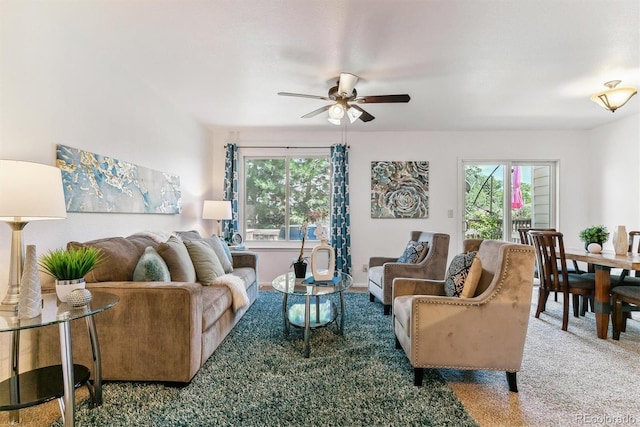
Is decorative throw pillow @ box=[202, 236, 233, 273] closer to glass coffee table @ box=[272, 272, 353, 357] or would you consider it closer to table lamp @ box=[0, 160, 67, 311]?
glass coffee table @ box=[272, 272, 353, 357]

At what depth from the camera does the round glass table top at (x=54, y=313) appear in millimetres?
1283

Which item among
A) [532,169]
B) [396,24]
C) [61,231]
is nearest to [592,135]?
[532,169]

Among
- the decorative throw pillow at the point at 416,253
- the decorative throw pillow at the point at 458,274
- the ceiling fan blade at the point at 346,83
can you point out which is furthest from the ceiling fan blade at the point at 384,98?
the decorative throw pillow at the point at 416,253

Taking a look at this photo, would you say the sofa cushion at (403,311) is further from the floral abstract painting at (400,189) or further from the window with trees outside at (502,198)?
the window with trees outside at (502,198)

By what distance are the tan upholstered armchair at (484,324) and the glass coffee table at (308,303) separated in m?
0.78

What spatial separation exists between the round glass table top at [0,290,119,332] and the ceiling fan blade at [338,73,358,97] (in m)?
2.35

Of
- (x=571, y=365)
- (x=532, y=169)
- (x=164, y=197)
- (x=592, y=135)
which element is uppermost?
(x=592, y=135)

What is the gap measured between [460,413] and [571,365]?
3.96 ft

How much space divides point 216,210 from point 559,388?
3.84 m

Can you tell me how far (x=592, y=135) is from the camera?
183 inches

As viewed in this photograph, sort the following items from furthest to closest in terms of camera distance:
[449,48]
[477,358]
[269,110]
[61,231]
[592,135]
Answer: [592,135] → [269,110] → [449,48] → [61,231] → [477,358]

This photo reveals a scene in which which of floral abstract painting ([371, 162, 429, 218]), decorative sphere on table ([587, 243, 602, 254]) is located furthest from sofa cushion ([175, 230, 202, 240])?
decorative sphere on table ([587, 243, 602, 254])

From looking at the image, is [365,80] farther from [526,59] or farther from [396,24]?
[526,59]

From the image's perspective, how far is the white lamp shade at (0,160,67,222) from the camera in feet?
4.65
